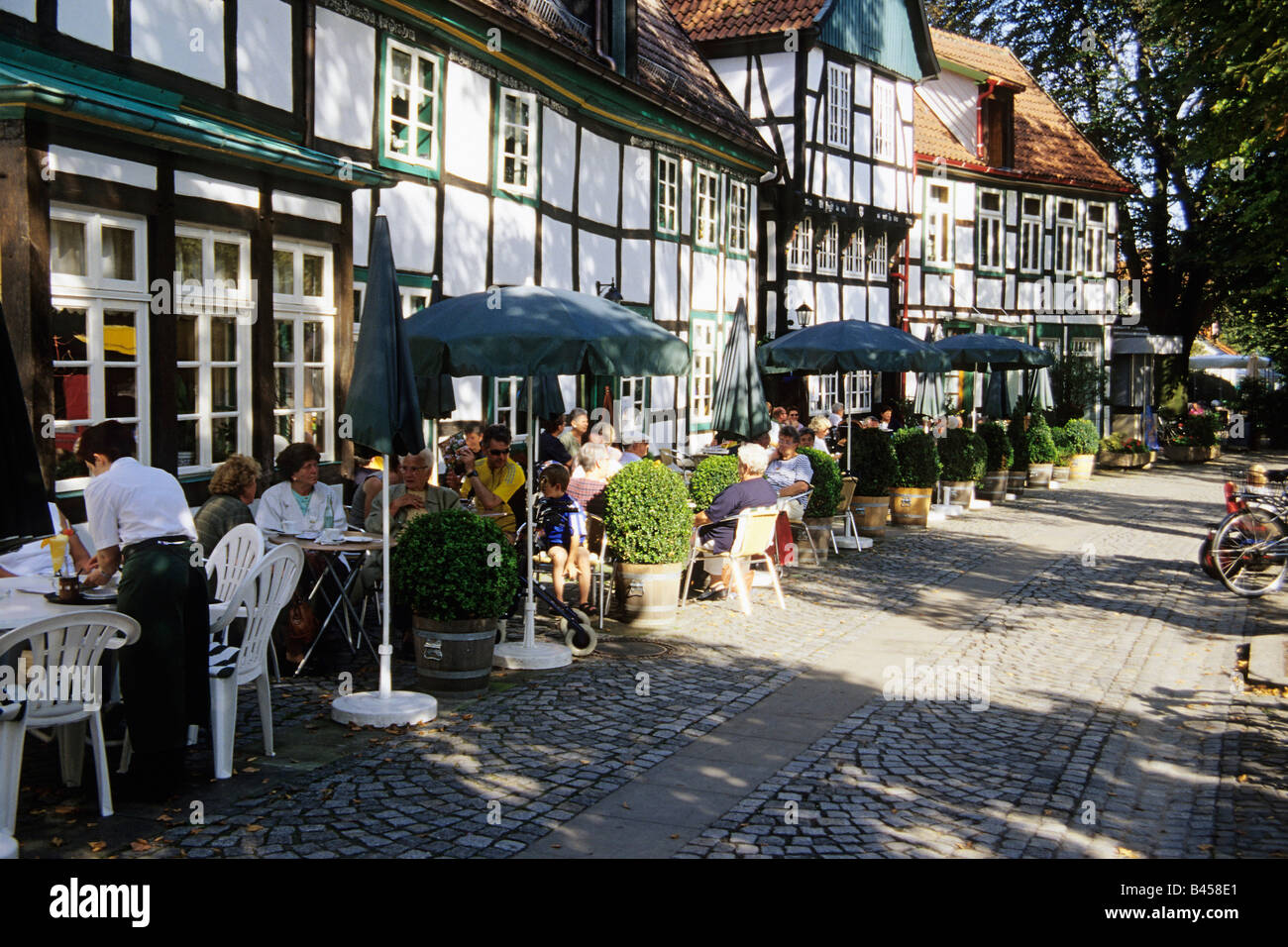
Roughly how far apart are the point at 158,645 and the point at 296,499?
3.20 meters

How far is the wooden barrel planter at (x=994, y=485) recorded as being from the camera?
22.3 m

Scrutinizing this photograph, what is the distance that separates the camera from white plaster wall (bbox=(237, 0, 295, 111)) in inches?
440

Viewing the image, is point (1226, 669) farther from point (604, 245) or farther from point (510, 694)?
point (604, 245)

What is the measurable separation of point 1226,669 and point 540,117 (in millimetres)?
10962

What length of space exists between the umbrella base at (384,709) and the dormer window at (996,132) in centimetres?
3018

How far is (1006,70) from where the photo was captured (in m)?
36.8

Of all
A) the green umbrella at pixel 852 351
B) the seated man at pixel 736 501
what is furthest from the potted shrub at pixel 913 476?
the seated man at pixel 736 501

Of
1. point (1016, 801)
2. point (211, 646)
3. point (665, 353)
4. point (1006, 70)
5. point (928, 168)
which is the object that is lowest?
point (1016, 801)

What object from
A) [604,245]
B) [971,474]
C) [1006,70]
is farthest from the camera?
[1006,70]

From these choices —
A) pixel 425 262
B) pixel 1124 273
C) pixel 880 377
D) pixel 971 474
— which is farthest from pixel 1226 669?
pixel 1124 273

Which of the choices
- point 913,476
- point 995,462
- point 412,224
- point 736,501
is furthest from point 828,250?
point 736,501

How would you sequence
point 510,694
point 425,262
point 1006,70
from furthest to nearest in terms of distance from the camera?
1. point 1006,70
2. point 425,262
3. point 510,694

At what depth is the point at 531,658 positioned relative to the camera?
913 centimetres

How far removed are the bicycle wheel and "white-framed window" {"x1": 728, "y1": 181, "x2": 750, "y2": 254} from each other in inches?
507
